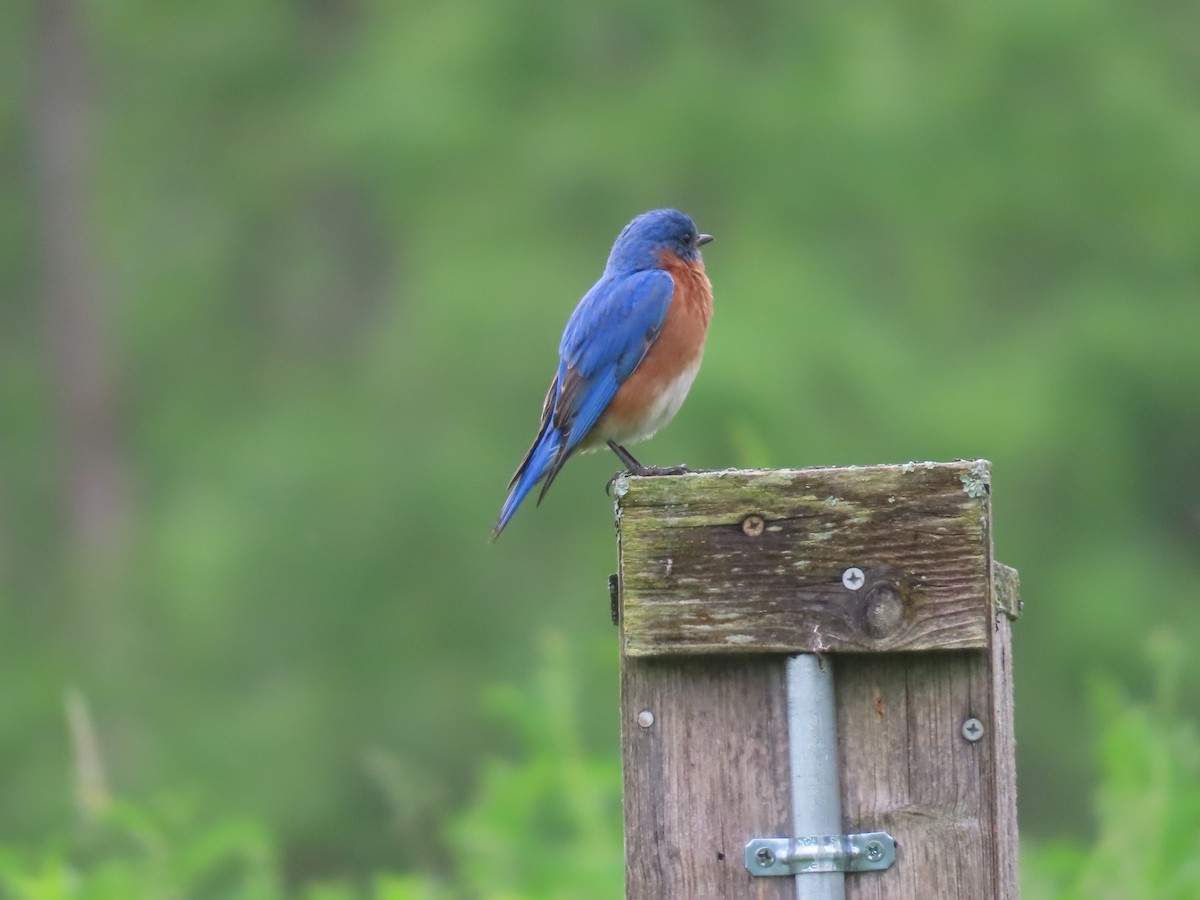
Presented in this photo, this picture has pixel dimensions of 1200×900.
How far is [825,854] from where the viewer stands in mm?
2393

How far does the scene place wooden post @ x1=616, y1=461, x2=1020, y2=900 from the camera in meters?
2.41

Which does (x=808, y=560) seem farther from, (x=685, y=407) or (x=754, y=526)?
(x=685, y=407)

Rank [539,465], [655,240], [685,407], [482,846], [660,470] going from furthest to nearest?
[685,407] < [655,240] < [539,465] < [482,846] < [660,470]

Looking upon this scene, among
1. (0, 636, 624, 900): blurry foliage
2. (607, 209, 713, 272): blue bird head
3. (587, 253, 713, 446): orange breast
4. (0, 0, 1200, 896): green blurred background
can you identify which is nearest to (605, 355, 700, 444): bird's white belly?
(587, 253, 713, 446): orange breast

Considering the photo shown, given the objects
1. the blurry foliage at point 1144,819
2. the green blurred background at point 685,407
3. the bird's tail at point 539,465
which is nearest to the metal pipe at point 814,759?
the blurry foliage at point 1144,819

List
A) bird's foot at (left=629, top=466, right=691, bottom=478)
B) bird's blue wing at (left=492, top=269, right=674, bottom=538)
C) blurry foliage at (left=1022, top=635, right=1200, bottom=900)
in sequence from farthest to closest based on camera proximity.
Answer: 1. bird's blue wing at (left=492, top=269, right=674, bottom=538)
2. blurry foliage at (left=1022, top=635, right=1200, bottom=900)
3. bird's foot at (left=629, top=466, right=691, bottom=478)

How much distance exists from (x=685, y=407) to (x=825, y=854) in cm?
917

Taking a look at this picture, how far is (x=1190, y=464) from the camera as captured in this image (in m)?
13.0

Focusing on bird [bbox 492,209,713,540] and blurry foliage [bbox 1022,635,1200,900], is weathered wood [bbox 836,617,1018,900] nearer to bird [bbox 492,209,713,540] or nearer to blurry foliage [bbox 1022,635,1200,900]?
blurry foliage [bbox 1022,635,1200,900]

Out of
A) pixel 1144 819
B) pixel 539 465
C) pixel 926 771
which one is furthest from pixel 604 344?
pixel 926 771

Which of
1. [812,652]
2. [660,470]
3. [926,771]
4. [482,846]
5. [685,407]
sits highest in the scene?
[685,407]

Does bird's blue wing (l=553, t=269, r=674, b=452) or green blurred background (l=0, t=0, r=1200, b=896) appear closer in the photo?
bird's blue wing (l=553, t=269, r=674, b=452)

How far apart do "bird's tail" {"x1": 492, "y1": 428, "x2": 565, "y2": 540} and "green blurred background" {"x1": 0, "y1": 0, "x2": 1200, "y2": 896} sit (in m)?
6.32

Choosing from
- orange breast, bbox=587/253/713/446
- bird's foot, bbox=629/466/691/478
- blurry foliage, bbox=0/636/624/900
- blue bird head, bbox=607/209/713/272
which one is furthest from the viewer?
blue bird head, bbox=607/209/713/272
